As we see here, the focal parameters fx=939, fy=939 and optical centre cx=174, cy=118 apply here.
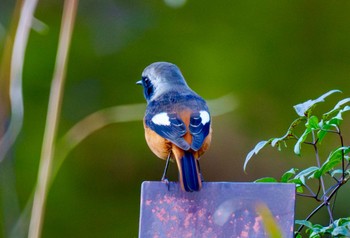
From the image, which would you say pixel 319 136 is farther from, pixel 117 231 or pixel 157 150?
pixel 117 231

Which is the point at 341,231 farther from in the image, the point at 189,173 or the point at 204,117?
the point at 204,117

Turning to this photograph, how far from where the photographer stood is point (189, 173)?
279 cm

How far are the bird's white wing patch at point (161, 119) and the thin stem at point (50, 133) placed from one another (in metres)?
1.02

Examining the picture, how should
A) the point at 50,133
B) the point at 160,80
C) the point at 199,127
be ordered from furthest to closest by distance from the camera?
the point at 160,80 < the point at 199,127 < the point at 50,133

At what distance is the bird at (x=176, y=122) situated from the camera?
3074 millimetres

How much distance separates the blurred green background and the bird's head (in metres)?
2.62

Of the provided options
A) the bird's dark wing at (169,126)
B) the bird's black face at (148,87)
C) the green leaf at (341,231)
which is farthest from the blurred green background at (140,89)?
the green leaf at (341,231)

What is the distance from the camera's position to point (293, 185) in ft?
7.59

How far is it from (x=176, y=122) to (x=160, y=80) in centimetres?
41

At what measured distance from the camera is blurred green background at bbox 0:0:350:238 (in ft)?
21.0

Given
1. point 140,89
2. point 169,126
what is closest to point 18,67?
point 169,126

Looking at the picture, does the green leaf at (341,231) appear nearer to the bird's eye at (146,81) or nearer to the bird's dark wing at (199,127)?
the bird's dark wing at (199,127)

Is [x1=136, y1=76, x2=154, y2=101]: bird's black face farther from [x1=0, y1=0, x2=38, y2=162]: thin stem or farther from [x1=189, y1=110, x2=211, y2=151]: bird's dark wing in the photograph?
[x1=0, y1=0, x2=38, y2=162]: thin stem

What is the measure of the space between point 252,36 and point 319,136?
4266 mm
